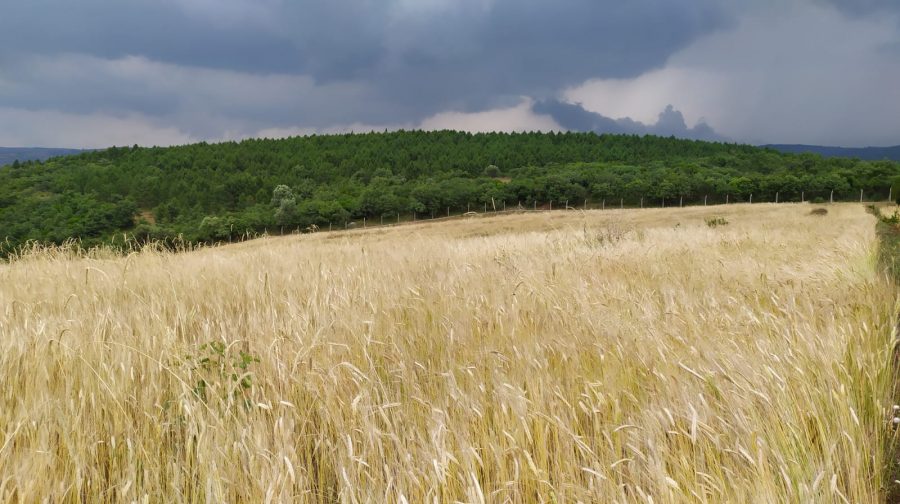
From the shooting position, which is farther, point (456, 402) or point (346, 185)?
point (346, 185)

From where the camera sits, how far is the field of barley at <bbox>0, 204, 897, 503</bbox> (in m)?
1.50

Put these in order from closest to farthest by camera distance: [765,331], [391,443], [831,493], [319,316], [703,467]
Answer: [831,493], [703,467], [391,443], [765,331], [319,316]

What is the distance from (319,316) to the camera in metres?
3.33

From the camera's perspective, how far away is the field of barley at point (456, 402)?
150cm

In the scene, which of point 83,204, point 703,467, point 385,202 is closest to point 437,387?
point 703,467

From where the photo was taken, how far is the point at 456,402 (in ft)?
6.50

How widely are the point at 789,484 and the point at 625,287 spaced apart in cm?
308

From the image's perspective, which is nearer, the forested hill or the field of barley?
the field of barley

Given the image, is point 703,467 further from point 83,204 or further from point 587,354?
point 83,204

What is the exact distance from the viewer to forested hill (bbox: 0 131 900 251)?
95156 mm

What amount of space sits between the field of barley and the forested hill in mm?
62897

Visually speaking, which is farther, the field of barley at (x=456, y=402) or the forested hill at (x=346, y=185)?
the forested hill at (x=346, y=185)

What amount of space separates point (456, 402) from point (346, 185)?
138840mm

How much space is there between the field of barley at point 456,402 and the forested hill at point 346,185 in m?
62.9
